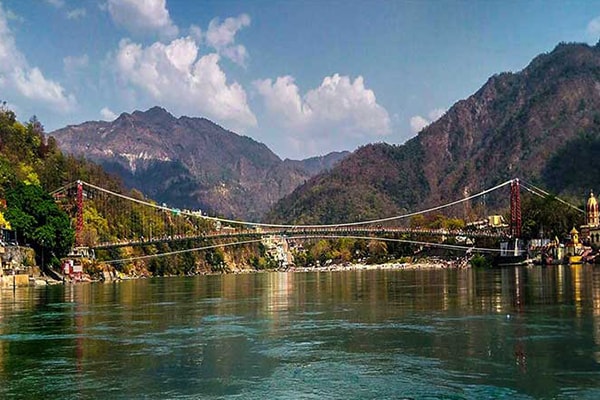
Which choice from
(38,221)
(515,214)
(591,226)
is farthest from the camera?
(515,214)

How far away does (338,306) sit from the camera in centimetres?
3434

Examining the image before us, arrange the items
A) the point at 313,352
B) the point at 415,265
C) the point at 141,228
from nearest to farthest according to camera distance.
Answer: the point at 313,352, the point at 141,228, the point at 415,265

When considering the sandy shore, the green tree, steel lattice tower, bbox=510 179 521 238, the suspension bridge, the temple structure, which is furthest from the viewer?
the sandy shore

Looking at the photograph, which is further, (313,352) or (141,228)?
(141,228)

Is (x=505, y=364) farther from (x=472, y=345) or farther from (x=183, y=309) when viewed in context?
(x=183, y=309)

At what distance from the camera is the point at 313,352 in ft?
63.7

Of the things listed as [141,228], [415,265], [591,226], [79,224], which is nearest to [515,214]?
[591,226]


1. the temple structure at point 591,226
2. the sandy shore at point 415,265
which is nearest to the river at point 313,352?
the temple structure at point 591,226

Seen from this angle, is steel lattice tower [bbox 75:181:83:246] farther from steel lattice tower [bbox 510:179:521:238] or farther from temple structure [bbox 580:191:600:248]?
temple structure [bbox 580:191:600:248]

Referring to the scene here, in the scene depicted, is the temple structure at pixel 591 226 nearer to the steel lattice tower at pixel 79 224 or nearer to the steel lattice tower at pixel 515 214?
the steel lattice tower at pixel 515 214

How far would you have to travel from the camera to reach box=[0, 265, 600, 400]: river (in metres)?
14.8

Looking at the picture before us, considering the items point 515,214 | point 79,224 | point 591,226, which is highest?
point 515,214

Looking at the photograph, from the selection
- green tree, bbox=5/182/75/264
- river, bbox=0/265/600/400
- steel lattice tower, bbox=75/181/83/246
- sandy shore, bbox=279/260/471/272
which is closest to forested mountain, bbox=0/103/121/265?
green tree, bbox=5/182/75/264

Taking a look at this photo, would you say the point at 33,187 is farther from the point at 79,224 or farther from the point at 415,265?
the point at 415,265
